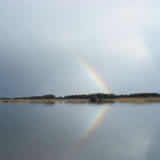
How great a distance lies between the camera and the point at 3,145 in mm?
15742

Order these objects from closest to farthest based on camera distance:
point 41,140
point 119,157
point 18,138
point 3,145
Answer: point 119,157 < point 3,145 < point 41,140 < point 18,138

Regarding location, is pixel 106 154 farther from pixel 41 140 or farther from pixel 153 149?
pixel 41 140

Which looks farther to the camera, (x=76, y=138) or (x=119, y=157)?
(x=76, y=138)

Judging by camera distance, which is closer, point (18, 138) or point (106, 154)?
point (106, 154)

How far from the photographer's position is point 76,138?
693 inches

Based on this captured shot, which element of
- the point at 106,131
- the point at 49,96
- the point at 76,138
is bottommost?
the point at 76,138

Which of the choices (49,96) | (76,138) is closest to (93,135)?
(76,138)

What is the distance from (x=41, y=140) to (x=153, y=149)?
764 centimetres

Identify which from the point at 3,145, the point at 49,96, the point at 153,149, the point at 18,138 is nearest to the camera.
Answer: the point at 153,149

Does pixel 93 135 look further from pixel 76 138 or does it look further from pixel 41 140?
pixel 41 140

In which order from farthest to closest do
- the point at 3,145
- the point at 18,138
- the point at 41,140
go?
the point at 18,138 < the point at 41,140 < the point at 3,145

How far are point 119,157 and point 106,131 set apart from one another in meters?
7.85

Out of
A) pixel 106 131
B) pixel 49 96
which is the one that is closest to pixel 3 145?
pixel 106 131

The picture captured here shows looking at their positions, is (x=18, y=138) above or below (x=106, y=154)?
above
